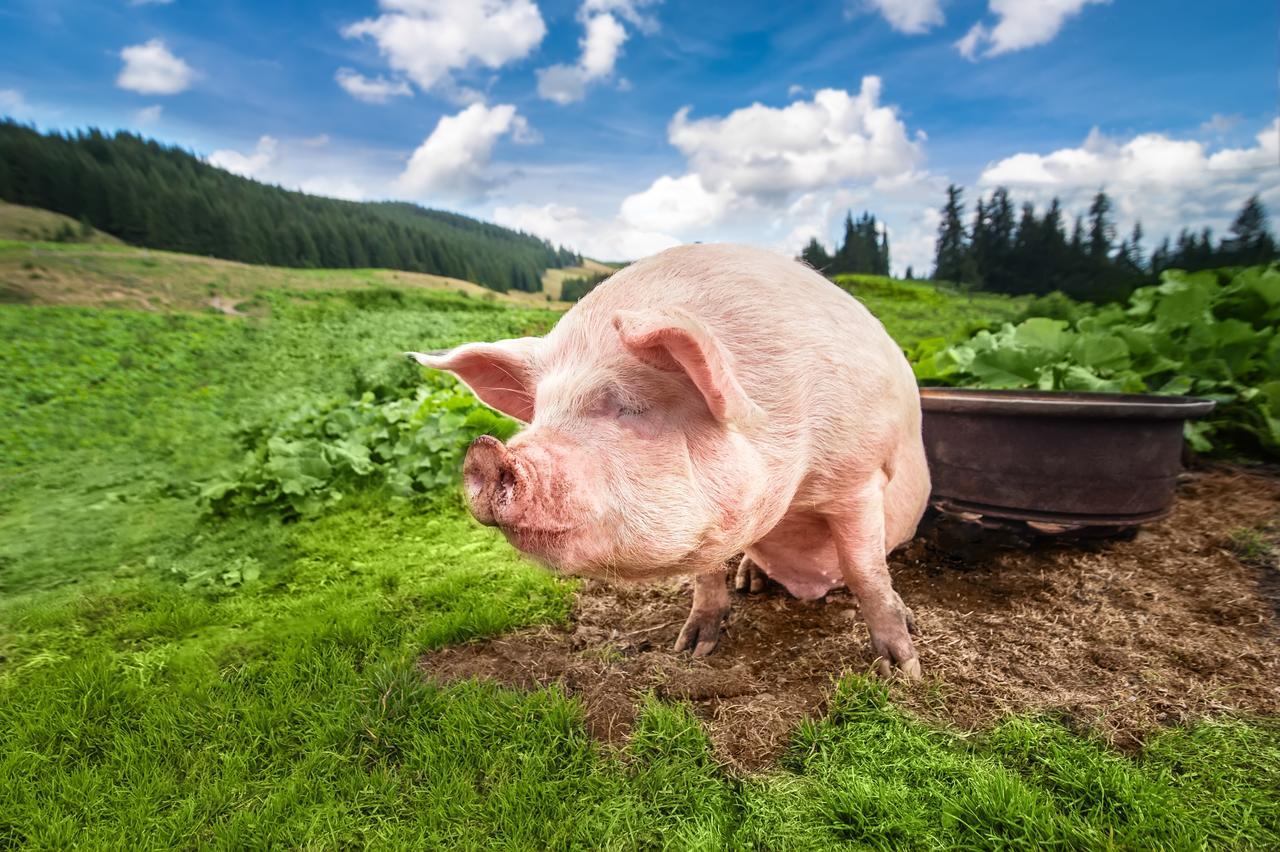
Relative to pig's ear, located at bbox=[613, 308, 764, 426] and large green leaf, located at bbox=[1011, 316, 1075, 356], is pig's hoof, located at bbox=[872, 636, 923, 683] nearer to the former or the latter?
pig's ear, located at bbox=[613, 308, 764, 426]

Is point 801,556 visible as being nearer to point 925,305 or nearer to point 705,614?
point 705,614

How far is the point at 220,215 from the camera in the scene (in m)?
6.36

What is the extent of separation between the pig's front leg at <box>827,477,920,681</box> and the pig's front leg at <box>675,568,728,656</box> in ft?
1.98

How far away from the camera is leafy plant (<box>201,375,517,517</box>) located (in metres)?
5.05

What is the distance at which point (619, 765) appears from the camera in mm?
2105

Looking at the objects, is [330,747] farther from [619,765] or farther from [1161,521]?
[1161,521]

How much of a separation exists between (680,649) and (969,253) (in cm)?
867

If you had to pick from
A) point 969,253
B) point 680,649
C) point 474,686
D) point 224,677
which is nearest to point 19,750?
point 224,677

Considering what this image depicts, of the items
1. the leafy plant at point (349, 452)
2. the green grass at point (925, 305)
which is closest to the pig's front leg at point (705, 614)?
the leafy plant at point (349, 452)

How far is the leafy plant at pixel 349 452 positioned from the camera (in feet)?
16.6

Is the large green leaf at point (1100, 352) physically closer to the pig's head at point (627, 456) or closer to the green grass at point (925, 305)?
the green grass at point (925, 305)

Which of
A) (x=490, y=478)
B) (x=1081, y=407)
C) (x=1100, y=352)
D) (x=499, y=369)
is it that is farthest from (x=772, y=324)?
(x=1100, y=352)

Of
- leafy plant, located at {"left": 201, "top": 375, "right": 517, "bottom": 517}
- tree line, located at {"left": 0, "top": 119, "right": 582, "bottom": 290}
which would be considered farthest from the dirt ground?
tree line, located at {"left": 0, "top": 119, "right": 582, "bottom": 290}

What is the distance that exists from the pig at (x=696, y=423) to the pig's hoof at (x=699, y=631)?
62 centimetres
